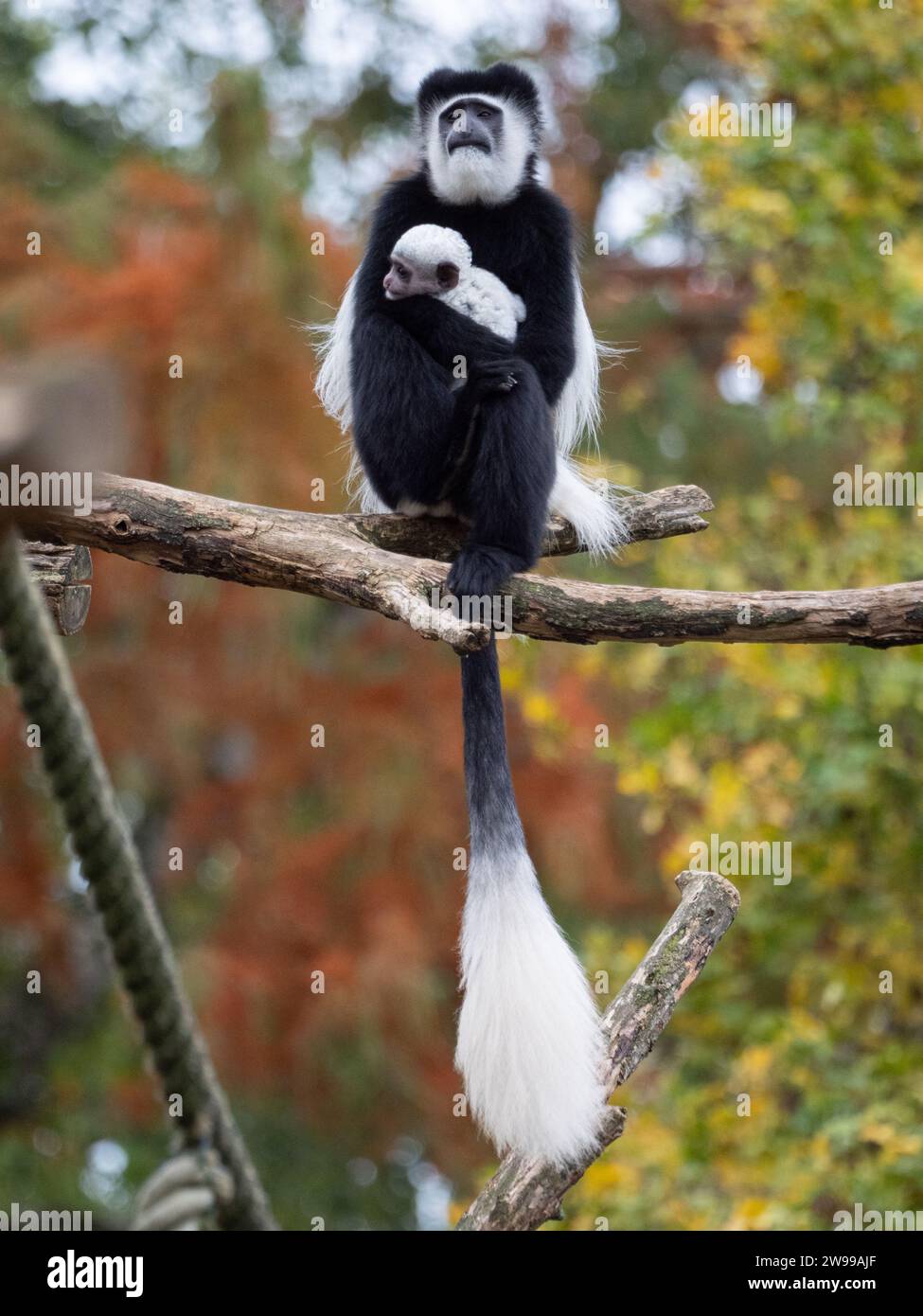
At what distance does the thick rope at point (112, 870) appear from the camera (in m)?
1.82

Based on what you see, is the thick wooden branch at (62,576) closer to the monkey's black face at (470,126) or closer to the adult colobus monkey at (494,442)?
the adult colobus monkey at (494,442)

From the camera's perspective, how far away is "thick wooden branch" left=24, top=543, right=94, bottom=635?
2000 mm

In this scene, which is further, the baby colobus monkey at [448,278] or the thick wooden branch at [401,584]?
the baby colobus monkey at [448,278]

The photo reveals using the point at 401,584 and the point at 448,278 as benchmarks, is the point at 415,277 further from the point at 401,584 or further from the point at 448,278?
the point at 401,584

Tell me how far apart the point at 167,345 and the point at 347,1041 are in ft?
9.31

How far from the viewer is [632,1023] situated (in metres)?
1.82

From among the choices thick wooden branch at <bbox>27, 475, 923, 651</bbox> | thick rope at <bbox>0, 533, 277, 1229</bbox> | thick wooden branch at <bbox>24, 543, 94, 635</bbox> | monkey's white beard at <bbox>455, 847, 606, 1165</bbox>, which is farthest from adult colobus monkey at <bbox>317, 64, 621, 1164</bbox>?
thick wooden branch at <bbox>24, 543, 94, 635</bbox>

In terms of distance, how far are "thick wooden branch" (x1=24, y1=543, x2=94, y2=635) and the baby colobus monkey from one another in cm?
81

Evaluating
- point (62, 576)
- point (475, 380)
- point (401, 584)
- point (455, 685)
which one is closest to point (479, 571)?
point (401, 584)

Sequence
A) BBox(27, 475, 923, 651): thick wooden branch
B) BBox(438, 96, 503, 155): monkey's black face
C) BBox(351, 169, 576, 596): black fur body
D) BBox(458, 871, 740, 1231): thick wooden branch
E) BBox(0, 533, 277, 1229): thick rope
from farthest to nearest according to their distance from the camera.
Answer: BBox(438, 96, 503, 155): monkey's black face < BBox(351, 169, 576, 596): black fur body < BBox(27, 475, 923, 651): thick wooden branch < BBox(0, 533, 277, 1229): thick rope < BBox(458, 871, 740, 1231): thick wooden branch

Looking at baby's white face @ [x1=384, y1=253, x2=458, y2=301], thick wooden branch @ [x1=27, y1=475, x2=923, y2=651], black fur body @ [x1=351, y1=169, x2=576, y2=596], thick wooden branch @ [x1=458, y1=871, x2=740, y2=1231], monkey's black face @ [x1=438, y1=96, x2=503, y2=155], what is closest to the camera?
thick wooden branch @ [x1=458, y1=871, x2=740, y2=1231]

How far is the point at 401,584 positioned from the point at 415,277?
2.67ft

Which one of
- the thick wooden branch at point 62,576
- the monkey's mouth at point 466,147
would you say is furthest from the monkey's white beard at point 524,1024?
the monkey's mouth at point 466,147

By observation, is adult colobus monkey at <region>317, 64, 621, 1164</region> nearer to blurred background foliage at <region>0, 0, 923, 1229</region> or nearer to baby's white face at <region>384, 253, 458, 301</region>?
baby's white face at <region>384, 253, 458, 301</region>
